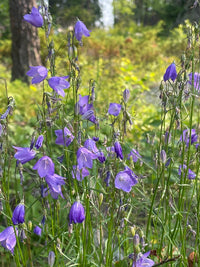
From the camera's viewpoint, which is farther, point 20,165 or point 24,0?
point 24,0

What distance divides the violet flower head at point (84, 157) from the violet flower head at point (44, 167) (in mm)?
114

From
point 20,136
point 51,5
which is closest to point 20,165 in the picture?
point 51,5

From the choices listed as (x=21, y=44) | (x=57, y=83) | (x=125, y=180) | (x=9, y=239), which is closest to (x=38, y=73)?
(x=57, y=83)

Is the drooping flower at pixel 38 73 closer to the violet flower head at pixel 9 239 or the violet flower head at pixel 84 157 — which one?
the violet flower head at pixel 84 157

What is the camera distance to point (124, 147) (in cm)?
148

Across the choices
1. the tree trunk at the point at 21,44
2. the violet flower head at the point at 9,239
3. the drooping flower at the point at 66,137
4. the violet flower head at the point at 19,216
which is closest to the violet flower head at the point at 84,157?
the drooping flower at the point at 66,137

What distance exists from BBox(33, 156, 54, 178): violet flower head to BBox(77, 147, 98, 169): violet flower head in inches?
4.5

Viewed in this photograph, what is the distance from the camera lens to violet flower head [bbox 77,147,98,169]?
1169mm

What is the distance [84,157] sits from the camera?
1.20 metres

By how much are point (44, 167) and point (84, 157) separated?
159mm

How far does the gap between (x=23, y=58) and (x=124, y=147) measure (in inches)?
227

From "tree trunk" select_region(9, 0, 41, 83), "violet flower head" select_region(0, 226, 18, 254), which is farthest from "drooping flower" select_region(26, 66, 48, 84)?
"tree trunk" select_region(9, 0, 41, 83)

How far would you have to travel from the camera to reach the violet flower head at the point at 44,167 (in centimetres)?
123

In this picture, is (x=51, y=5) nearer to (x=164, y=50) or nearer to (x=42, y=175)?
(x=42, y=175)
